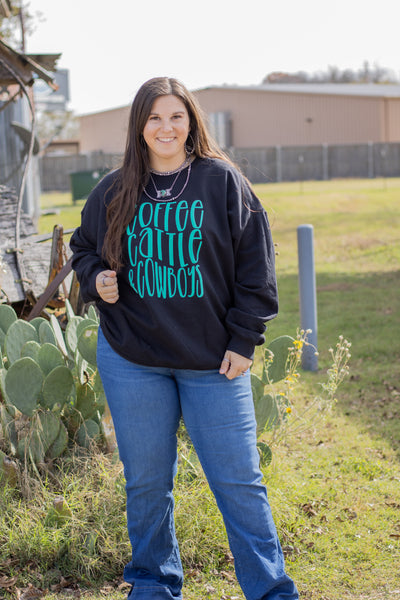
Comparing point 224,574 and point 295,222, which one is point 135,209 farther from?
point 295,222

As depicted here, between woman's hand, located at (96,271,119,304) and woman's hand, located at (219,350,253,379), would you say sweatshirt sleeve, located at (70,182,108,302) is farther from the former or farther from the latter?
woman's hand, located at (219,350,253,379)

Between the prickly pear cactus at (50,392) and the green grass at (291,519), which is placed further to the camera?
the prickly pear cactus at (50,392)

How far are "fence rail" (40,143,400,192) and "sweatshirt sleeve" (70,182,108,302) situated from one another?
32.2 m

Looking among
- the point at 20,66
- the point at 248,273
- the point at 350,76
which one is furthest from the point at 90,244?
the point at 350,76

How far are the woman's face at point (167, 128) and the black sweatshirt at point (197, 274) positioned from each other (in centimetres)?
8

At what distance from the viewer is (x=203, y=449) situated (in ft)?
7.62

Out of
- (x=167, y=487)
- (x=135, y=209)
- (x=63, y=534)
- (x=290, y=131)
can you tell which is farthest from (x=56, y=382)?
(x=290, y=131)

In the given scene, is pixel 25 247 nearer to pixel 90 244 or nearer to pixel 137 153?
pixel 90 244

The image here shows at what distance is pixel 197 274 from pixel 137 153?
0.47 metres

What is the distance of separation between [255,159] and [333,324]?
28.2 m

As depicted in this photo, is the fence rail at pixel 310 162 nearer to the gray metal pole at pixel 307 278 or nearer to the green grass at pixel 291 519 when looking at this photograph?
the gray metal pole at pixel 307 278

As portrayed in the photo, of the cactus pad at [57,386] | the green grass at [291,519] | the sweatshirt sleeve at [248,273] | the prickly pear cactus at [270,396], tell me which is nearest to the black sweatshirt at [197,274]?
the sweatshirt sleeve at [248,273]

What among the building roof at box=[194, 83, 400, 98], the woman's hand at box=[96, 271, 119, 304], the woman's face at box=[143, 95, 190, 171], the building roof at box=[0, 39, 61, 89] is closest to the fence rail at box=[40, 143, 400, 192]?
the building roof at box=[194, 83, 400, 98]

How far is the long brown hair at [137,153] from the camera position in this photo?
7.57 feet
